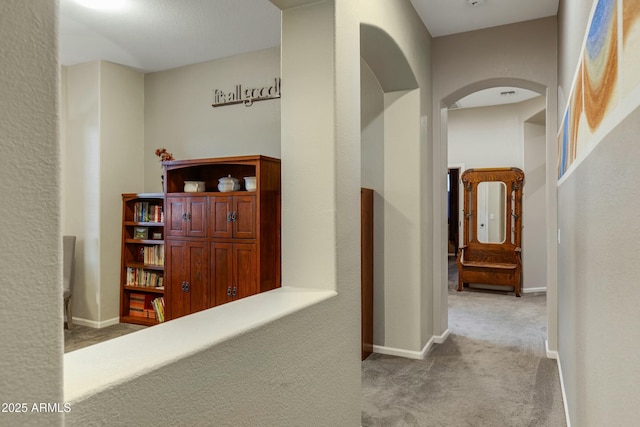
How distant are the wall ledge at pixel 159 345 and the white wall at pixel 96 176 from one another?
370 cm

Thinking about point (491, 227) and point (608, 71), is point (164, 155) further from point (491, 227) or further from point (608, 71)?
point (491, 227)

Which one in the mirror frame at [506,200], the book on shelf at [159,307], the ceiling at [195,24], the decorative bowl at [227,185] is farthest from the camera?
the mirror frame at [506,200]

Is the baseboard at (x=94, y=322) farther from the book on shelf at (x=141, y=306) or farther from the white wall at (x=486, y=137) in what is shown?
the white wall at (x=486, y=137)

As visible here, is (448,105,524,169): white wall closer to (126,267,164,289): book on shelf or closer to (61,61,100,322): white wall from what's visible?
(126,267,164,289): book on shelf

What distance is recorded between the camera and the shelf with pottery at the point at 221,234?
3.67m

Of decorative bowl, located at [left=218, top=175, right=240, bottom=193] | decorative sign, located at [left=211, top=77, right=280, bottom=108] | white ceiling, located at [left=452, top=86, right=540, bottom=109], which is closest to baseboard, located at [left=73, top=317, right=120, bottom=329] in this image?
decorative bowl, located at [left=218, top=175, right=240, bottom=193]

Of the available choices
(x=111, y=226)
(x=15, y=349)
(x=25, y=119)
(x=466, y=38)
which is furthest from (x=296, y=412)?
(x=111, y=226)

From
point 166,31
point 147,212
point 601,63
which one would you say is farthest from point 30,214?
point 147,212

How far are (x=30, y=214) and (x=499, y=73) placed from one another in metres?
3.92

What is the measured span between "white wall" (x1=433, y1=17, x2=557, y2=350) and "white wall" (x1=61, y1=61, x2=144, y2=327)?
3.68 m

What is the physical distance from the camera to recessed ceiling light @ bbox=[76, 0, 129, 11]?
3.34m

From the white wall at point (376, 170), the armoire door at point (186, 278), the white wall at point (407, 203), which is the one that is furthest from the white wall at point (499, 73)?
the armoire door at point (186, 278)

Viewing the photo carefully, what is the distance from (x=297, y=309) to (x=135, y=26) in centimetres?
343

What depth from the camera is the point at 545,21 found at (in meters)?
3.62
